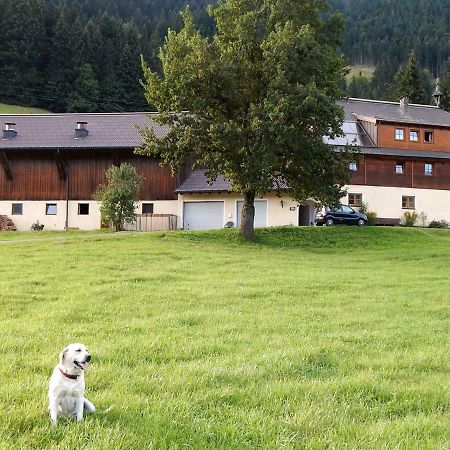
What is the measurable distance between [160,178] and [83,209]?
6536mm

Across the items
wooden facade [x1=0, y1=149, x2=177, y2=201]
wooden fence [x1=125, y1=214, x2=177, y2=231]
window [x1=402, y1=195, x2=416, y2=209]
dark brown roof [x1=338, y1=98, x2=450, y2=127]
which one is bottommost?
wooden fence [x1=125, y1=214, x2=177, y2=231]

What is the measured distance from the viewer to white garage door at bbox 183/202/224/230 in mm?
40719

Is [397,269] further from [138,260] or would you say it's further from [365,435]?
[365,435]

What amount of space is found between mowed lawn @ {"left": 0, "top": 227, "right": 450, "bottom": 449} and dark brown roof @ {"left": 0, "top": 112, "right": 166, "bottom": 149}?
2465 centimetres

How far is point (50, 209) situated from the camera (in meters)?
42.2

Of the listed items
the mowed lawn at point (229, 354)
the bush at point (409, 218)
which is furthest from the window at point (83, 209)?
the bush at point (409, 218)

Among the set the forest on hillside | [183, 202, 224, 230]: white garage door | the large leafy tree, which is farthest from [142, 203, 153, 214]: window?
the forest on hillside

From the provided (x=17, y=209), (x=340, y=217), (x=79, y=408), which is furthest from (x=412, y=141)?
(x=79, y=408)

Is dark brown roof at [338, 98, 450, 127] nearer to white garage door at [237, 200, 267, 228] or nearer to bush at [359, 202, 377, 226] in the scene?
bush at [359, 202, 377, 226]

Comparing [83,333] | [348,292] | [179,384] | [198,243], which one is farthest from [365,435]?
[198,243]

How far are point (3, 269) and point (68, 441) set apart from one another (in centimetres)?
1333

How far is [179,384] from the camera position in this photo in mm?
5992

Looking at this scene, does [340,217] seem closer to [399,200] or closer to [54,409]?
[399,200]

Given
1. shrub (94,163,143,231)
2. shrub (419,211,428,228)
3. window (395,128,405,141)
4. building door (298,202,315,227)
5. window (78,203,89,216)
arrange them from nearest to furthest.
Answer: shrub (94,163,143,231)
window (78,203,89,216)
building door (298,202,315,227)
shrub (419,211,428,228)
window (395,128,405,141)
